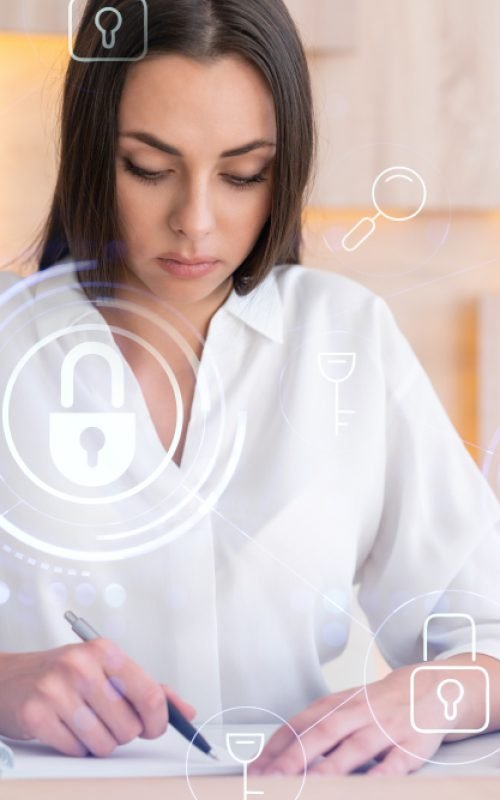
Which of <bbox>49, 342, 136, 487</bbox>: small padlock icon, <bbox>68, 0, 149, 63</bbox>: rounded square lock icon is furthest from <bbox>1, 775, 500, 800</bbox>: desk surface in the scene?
<bbox>68, 0, 149, 63</bbox>: rounded square lock icon

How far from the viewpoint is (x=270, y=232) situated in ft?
1.90

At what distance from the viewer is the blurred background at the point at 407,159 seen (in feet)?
1.86

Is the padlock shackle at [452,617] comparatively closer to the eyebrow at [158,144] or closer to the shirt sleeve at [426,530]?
the shirt sleeve at [426,530]

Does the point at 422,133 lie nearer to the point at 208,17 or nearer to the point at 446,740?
the point at 208,17

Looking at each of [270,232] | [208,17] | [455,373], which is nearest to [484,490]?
[455,373]

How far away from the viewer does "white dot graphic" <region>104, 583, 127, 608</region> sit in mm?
565

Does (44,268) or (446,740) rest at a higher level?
(44,268)

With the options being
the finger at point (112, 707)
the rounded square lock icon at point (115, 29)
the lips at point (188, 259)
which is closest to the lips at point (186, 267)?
the lips at point (188, 259)

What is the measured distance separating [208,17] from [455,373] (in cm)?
22

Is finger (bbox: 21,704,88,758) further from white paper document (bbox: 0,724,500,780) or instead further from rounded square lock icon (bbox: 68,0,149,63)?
rounded square lock icon (bbox: 68,0,149,63)

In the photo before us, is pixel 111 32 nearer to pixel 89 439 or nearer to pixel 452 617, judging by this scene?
pixel 89 439

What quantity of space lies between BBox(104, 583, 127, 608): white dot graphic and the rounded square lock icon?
10.4 inches

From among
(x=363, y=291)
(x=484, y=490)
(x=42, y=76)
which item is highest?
(x=42, y=76)

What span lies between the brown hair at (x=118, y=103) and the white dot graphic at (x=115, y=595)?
16cm
